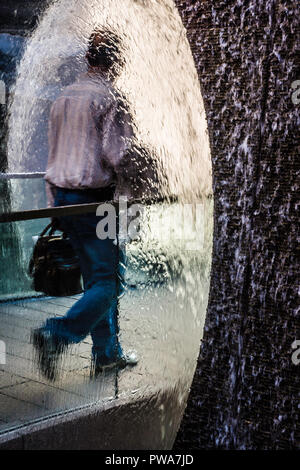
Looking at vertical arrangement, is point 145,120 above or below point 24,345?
above

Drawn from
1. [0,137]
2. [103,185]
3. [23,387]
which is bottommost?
[23,387]

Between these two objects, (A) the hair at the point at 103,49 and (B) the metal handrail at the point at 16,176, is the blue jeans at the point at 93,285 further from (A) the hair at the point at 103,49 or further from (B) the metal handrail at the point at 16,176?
(A) the hair at the point at 103,49

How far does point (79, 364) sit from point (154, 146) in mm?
1067

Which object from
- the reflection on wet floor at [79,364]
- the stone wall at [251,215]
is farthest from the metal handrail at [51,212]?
the stone wall at [251,215]

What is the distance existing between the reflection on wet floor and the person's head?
1021 millimetres

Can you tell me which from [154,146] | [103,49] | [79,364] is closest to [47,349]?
[79,364]

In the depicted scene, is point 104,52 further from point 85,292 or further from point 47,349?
point 47,349

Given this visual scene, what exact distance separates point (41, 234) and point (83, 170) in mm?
332

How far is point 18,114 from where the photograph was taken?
2.83 m

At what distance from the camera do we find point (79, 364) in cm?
325

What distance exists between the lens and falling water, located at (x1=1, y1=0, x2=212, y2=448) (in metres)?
2.86
